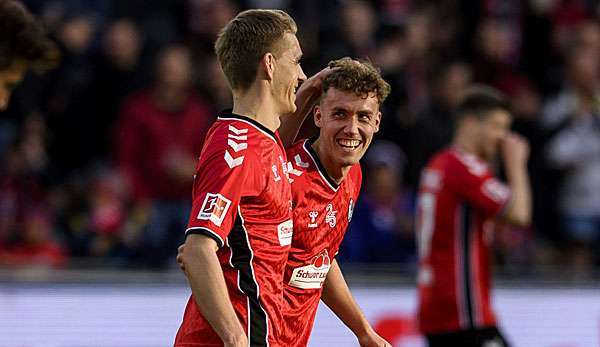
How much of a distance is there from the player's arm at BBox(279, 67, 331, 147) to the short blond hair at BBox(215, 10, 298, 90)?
52cm

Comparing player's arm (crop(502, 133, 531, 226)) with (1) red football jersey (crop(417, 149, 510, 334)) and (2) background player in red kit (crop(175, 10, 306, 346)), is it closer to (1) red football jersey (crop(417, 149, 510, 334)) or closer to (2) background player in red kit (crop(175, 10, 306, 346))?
(1) red football jersey (crop(417, 149, 510, 334))

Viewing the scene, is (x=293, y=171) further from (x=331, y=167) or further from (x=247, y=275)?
(x=247, y=275)

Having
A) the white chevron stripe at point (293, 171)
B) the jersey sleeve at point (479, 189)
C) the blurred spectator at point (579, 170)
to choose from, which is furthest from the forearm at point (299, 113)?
the blurred spectator at point (579, 170)

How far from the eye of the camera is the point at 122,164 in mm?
10312

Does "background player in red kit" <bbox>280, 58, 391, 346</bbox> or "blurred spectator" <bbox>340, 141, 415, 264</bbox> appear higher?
"background player in red kit" <bbox>280, 58, 391, 346</bbox>

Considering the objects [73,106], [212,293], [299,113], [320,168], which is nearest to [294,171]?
[320,168]

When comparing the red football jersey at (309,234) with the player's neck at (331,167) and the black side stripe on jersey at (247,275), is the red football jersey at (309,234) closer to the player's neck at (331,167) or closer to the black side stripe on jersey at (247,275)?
the player's neck at (331,167)

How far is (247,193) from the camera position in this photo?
4551 mm

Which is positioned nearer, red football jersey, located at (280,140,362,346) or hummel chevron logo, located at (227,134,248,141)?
hummel chevron logo, located at (227,134,248,141)

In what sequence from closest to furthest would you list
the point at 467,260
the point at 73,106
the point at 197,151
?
the point at 467,260, the point at 197,151, the point at 73,106

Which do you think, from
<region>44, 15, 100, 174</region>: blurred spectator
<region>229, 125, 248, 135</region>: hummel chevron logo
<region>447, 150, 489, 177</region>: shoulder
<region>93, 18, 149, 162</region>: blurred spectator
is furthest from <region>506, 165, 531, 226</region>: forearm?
<region>44, 15, 100, 174</region>: blurred spectator

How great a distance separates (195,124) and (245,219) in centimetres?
570

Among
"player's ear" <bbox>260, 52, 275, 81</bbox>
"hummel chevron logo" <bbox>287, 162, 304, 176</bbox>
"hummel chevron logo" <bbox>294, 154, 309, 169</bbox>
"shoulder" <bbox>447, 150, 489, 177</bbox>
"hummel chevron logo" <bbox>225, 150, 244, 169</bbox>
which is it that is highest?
"player's ear" <bbox>260, 52, 275, 81</bbox>

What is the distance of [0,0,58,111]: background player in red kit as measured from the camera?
4.55 metres
